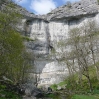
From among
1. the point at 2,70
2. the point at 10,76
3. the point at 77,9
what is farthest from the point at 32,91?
the point at 77,9

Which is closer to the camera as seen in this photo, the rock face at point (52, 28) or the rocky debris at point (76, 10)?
the rock face at point (52, 28)

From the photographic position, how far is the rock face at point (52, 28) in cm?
7591

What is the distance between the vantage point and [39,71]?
7400 cm

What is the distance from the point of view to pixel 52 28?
→ 3378 inches

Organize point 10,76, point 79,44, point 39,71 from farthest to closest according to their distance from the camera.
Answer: point 39,71
point 79,44
point 10,76

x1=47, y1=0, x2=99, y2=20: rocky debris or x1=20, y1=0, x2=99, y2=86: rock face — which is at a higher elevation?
x1=47, y1=0, x2=99, y2=20: rocky debris

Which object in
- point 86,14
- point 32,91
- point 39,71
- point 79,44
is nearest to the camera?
point 32,91

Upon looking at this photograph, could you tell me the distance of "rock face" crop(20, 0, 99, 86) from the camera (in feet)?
249

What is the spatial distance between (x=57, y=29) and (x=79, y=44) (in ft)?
144

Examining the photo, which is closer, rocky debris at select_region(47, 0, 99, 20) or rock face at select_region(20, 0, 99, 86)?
rock face at select_region(20, 0, 99, 86)

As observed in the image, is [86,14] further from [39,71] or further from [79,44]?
[79,44]

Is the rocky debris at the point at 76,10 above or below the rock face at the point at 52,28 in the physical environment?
above

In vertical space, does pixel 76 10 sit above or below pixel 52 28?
above

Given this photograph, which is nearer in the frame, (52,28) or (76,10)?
(76,10)
